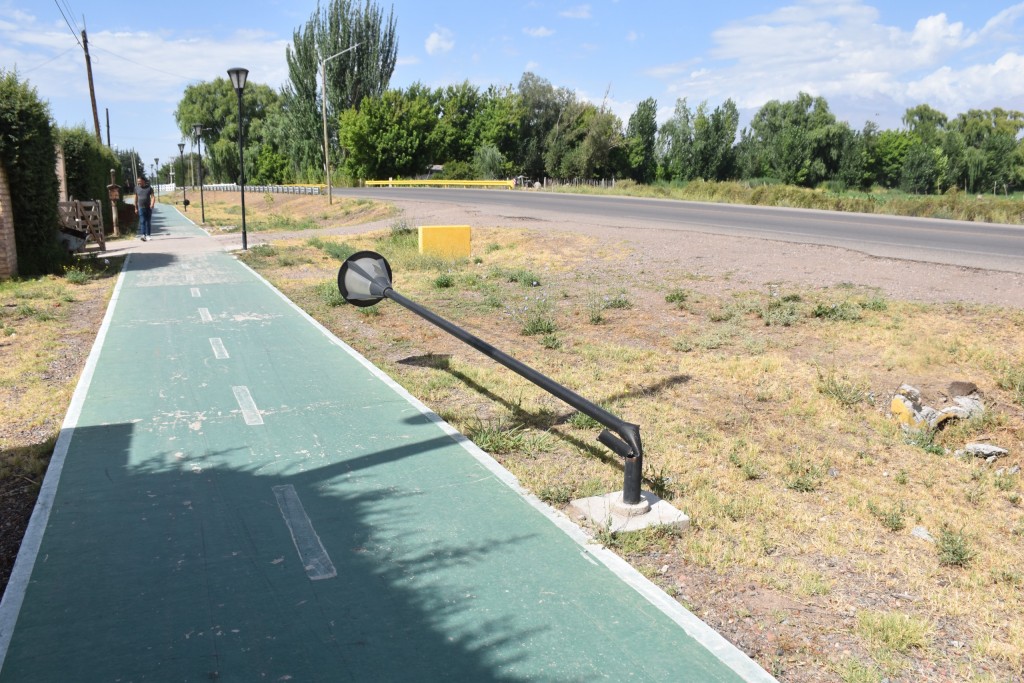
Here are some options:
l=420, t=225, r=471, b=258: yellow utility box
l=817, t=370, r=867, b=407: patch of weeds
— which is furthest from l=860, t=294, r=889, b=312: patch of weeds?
l=420, t=225, r=471, b=258: yellow utility box

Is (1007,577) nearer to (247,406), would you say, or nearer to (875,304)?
(247,406)

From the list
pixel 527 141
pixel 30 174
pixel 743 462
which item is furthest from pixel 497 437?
pixel 527 141

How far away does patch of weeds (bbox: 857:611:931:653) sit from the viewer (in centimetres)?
376

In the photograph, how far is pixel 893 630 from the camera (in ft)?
12.6

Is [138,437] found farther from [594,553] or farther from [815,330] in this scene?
[815,330]

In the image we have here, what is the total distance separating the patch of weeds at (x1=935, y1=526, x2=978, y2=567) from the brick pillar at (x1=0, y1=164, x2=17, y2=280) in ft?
55.0

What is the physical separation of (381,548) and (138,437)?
123 inches

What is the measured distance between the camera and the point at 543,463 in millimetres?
6066

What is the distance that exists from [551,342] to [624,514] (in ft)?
16.9

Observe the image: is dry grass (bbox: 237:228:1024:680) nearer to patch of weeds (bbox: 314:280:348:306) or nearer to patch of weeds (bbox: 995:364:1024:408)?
patch of weeds (bbox: 995:364:1024:408)

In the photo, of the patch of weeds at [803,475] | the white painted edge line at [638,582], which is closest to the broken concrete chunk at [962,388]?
the patch of weeds at [803,475]

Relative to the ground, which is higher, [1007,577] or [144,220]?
[144,220]

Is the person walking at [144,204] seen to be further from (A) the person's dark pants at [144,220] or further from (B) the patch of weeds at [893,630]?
(B) the patch of weeds at [893,630]

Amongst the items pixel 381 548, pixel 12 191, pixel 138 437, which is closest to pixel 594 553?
pixel 381 548
